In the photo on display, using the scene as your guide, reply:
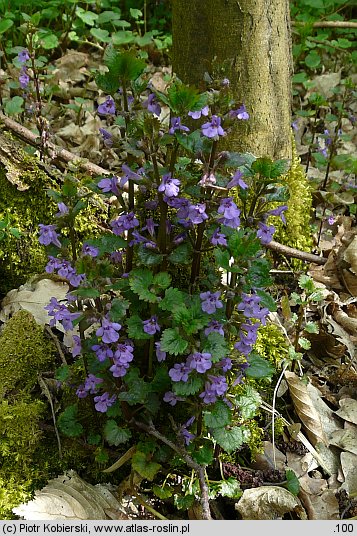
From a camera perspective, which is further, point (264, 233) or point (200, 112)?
point (264, 233)

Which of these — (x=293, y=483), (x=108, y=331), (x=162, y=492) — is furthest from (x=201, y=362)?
(x=293, y=483)

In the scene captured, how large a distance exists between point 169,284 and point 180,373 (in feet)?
0.93

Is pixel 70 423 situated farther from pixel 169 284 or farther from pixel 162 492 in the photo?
pixel 169 284

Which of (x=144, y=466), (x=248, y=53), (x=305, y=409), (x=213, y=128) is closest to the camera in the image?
(x=213, y=128)

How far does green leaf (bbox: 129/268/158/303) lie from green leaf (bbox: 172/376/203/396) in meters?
0.28

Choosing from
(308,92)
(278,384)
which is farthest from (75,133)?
(278,384)

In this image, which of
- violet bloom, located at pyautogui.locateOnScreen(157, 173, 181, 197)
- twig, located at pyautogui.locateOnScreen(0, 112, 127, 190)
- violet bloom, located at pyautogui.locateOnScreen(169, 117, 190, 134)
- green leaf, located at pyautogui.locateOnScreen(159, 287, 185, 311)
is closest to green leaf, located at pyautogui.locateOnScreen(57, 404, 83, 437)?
green leaf, located at pyautogui.locateOnScreen(159, 287, 185, 311)

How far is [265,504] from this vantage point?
7.18ft

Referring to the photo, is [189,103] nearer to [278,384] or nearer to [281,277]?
[278,384]

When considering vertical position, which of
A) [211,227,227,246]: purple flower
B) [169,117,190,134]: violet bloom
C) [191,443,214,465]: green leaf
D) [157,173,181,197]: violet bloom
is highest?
[169,117,190,134]: violet bloom

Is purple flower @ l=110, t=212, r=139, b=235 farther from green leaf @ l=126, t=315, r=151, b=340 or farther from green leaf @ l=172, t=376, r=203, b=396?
green leaf @ l=172, t=376, r=203, b=396

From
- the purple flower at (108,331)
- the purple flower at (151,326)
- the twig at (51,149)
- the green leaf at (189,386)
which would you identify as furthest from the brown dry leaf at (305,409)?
the twig at (51,149)

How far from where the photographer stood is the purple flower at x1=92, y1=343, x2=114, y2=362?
1.91 m

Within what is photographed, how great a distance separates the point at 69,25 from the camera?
5.16 m
